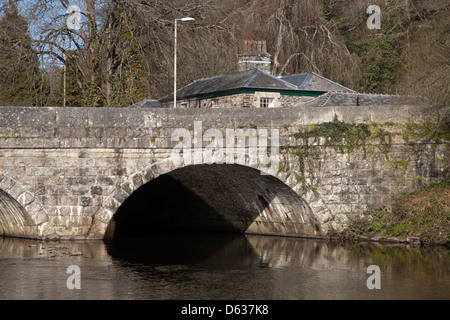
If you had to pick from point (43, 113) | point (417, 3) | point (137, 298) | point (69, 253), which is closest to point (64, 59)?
point (43, 113)

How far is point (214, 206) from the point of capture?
874 inches

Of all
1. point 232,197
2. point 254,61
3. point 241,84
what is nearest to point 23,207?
point 232,197

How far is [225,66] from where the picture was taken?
34.5m

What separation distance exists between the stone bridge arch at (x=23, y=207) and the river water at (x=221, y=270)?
0.38 meters

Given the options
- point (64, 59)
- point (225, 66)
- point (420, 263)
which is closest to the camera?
point (420, 263)

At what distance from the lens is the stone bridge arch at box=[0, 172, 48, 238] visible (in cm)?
1606

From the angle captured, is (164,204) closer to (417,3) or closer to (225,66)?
(225,66)

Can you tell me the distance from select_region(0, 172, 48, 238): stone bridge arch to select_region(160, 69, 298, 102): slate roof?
1086 centimetres

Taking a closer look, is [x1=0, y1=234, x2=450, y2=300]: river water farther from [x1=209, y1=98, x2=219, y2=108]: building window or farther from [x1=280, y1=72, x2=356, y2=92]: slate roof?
[x1=280, y1=72, x2=356, y2=92]: slate roof

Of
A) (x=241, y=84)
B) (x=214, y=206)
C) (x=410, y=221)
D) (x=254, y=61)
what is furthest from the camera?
(x=254, y=61)

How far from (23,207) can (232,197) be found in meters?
6.93

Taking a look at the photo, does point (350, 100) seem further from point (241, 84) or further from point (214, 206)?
point (214, 206)
